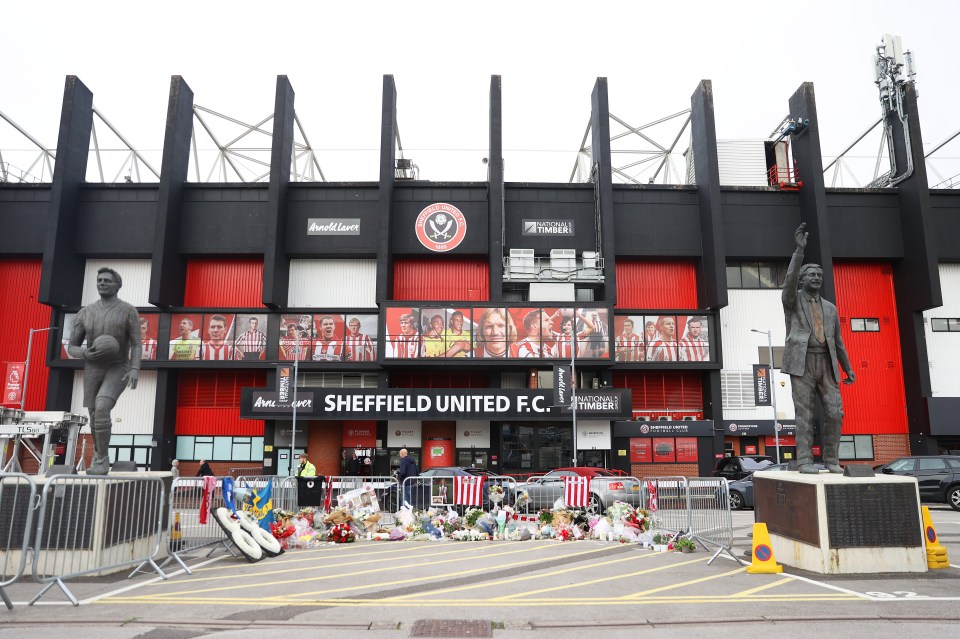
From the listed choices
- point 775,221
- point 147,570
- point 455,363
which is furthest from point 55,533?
point 775,221

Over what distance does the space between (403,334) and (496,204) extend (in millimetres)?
8440

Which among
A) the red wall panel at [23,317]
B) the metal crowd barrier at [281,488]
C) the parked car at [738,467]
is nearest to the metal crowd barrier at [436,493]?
the metal crowd barrier at [281,488]

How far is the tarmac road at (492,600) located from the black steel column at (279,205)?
79.8ft

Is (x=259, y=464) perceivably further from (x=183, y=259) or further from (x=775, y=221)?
(x=775, y=221)

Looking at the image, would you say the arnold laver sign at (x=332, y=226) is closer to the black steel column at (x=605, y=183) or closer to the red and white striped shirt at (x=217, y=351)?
the red and white striped shirt at (x=217, y=351)

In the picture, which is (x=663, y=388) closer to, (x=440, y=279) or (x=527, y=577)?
(x=440, y=279)

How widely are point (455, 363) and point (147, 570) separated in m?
23.7

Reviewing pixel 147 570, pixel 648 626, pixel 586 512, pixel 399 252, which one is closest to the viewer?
pixel 648 626

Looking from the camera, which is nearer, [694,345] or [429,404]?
[429,404]

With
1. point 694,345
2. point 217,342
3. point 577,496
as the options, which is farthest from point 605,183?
point 577,496

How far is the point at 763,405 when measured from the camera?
111 feet

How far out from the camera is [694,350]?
35.1m

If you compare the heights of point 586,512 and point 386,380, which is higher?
point 386,380

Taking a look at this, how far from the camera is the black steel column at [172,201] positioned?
34.0 metres
